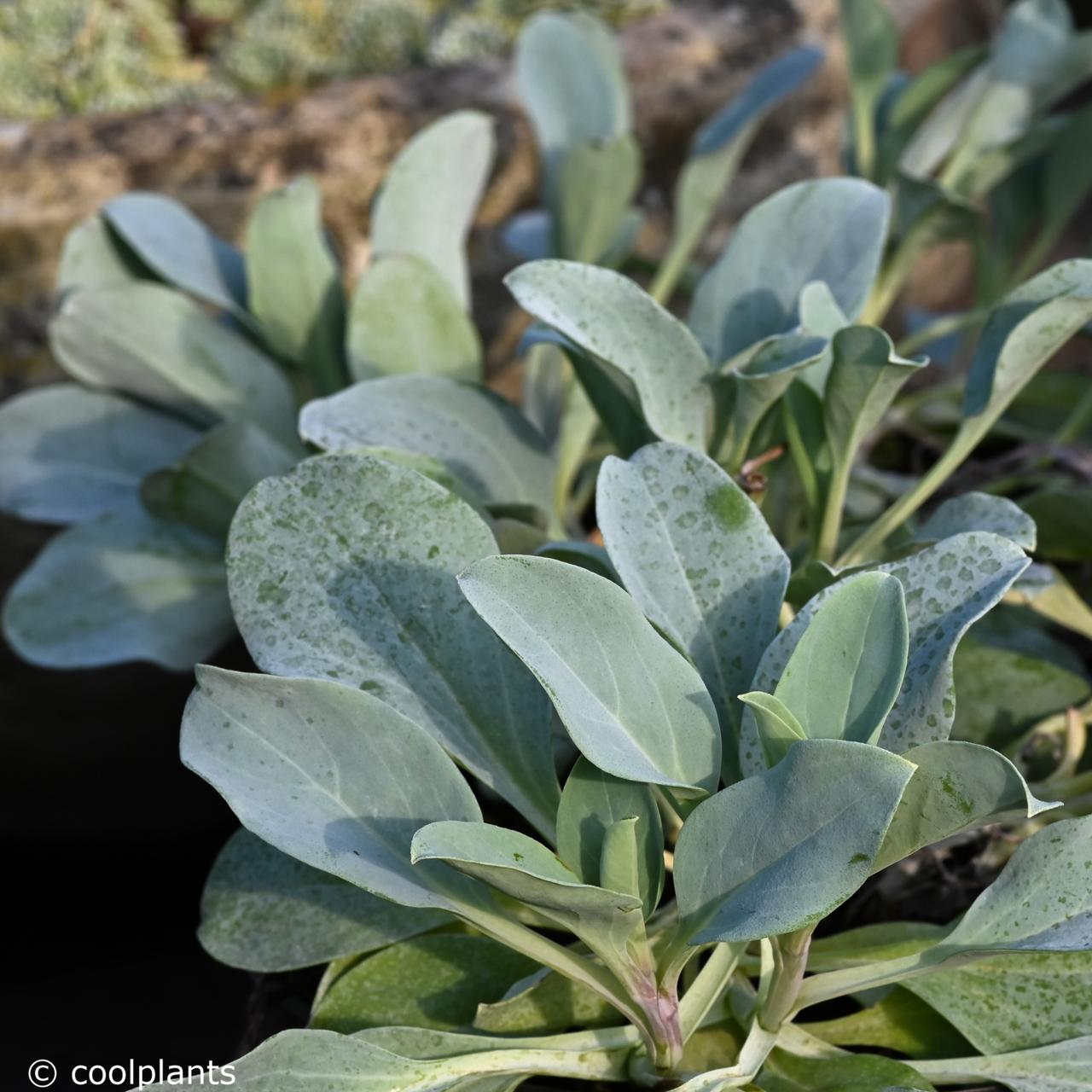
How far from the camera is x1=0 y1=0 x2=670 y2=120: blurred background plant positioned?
1.15 meters

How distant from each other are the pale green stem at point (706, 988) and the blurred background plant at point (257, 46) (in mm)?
947

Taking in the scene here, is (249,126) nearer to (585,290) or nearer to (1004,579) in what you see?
(585,290)

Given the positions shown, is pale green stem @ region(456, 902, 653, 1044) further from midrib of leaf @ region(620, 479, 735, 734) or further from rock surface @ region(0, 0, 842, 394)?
rock surface @ region(0, 0, 842, 394)

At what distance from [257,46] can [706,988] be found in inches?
41.7

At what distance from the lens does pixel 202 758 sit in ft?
1.04

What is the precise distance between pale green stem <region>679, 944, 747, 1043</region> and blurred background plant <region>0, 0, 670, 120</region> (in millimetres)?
947

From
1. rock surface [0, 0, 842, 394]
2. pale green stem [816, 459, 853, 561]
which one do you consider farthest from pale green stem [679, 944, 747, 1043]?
rock surface [0, 0, 842, 394]

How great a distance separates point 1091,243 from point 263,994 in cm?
60

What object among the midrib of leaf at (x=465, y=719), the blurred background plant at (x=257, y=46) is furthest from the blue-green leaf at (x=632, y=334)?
the blurred background plant at (x=257, y=46)

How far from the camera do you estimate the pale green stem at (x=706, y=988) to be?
0.35 metres

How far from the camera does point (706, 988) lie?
350mm

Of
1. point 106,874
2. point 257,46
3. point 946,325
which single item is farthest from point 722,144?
point 257,46

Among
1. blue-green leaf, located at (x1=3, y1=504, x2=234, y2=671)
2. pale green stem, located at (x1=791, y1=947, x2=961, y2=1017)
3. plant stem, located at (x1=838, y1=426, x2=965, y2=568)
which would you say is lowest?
blue-green leaf, located at (x1=3, y1=504, x2=234, y2=671)

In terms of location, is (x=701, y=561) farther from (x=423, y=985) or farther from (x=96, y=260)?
(x=96, y=260)
